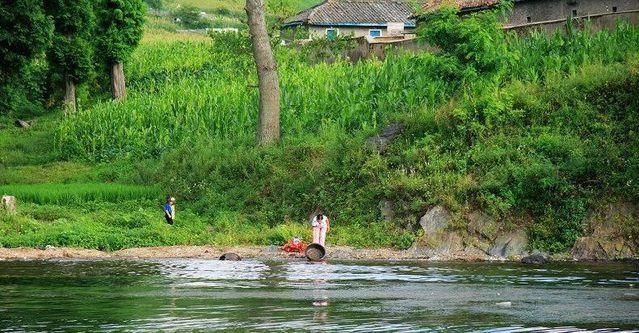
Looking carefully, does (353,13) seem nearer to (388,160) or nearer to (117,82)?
(117,82)

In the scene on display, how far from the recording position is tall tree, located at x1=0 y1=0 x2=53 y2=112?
43.7m

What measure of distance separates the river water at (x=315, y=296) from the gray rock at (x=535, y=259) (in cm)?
87

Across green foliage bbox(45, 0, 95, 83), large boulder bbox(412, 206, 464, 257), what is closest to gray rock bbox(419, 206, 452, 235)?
large boulder bbox(412, 206, 464, 257)

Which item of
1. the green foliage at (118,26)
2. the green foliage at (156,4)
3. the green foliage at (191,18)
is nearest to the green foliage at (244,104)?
the green foliage at (118,26)

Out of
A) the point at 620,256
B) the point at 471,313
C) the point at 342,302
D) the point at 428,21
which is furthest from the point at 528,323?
the point at 428,21

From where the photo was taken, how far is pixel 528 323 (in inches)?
803

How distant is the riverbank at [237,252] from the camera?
108 ft

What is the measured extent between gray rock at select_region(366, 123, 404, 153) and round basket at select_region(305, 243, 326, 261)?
693 centimetres

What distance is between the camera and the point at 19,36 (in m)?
44.1

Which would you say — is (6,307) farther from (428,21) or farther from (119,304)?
(428,21)

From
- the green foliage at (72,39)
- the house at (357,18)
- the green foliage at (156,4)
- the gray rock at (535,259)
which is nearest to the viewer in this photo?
the gray rock at (535,259)

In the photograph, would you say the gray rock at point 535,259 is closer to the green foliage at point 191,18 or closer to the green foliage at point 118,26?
the green foliage at point 118,26

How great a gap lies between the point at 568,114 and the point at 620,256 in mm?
6146

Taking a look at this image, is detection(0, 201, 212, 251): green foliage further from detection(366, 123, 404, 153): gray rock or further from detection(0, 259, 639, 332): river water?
detection(366, 123, 404, 153): gray rock
